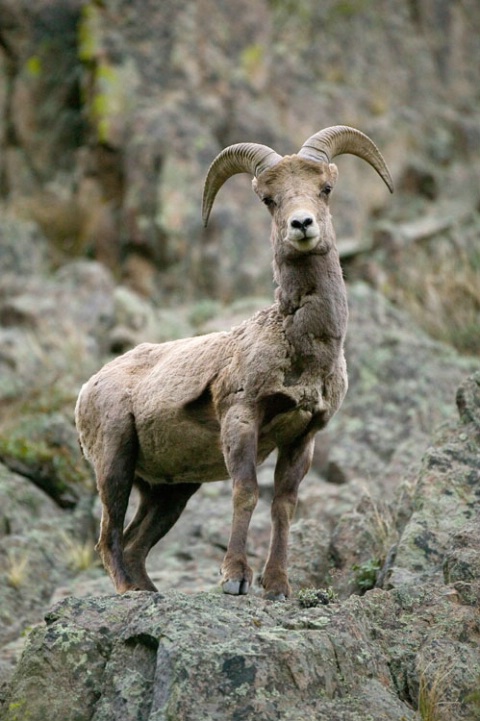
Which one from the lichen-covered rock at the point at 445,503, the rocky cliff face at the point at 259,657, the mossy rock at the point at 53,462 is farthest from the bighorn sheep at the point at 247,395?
the mossy rock at the point at 53,462

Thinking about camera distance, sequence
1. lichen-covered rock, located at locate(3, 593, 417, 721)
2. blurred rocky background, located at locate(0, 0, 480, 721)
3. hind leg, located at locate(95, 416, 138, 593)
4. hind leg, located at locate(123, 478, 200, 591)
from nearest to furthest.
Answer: lichen-covered rock, located at locate(3, 593, 417, 721) < blurred rocky background, located at locate(0, 0, 480, 721) < hind leg, located at locate(95, 416, 138, 593) < hind leg, located at locate(123, 478, 200, 591)

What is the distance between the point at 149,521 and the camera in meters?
7.54

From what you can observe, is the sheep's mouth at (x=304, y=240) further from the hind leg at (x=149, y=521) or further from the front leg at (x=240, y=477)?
the hind leg at (x=149, y=521)

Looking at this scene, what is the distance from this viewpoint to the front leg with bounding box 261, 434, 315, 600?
20.5 ft

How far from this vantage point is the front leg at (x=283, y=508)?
6.24 metres

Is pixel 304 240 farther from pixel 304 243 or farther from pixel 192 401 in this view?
pixel 192 401

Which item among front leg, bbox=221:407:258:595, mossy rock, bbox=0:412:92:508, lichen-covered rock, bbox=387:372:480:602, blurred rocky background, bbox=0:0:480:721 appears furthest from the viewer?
mossy rock, bbox=0:412:92:508

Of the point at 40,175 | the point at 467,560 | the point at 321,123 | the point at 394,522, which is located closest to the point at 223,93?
the point at 321,123

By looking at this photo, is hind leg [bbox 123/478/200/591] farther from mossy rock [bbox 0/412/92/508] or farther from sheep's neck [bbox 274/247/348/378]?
mossy rock [bbox 0/412/92/508]

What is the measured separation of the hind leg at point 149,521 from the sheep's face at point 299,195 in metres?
2.15

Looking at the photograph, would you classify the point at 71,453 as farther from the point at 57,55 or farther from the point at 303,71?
the point at 303,71

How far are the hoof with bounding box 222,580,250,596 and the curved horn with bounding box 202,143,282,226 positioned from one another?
8.23 ft

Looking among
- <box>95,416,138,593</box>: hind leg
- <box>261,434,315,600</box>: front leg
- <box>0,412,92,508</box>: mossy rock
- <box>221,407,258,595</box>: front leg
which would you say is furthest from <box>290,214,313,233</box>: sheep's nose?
<box>0,412,92,508</box>: mossy rock

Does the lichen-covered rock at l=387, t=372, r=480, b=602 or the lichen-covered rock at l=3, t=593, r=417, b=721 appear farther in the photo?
the lichen-covered rock at l=387, t=372, r=480, b=602
